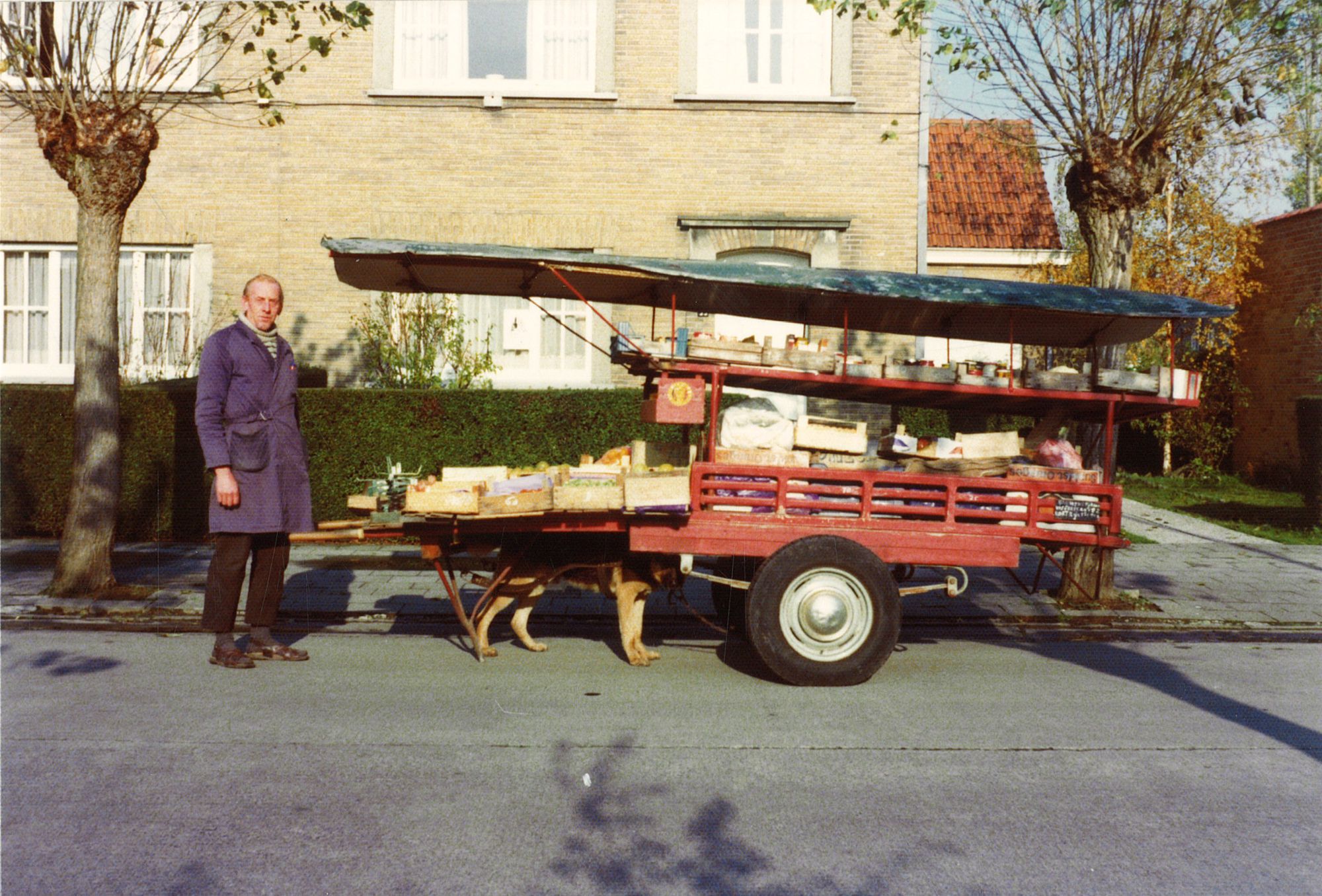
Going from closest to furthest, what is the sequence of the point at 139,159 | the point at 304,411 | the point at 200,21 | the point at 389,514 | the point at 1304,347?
the point at 389,514 < the point at 139,159 < the point at 304,411 < the point at 200,21 < the point at 1304,347

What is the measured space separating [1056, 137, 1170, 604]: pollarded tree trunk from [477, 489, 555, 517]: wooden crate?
4.87 metres

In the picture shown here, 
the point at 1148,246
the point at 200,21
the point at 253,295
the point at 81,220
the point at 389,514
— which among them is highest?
the point at 200,21

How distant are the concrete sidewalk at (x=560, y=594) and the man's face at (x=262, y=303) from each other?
8.42ft

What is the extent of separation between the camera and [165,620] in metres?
8.57

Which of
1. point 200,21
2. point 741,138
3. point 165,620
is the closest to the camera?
point 165,620

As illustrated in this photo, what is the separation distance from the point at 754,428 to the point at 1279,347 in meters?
15.7

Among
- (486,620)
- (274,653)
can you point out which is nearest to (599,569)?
(486,620)

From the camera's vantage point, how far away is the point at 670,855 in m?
4.05

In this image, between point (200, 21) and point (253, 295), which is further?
point (200, 21)

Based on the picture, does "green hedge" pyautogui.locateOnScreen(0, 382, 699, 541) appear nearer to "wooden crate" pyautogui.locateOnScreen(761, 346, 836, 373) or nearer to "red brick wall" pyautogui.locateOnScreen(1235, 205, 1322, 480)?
"wooden crate" pyautogui.locateOnScreen(761, 346, 836, 373)

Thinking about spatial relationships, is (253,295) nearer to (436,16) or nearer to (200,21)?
(200,21)

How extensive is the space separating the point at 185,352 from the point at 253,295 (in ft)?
28.6

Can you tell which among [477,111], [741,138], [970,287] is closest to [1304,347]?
[741,138]

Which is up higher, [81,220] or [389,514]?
[81,220]
